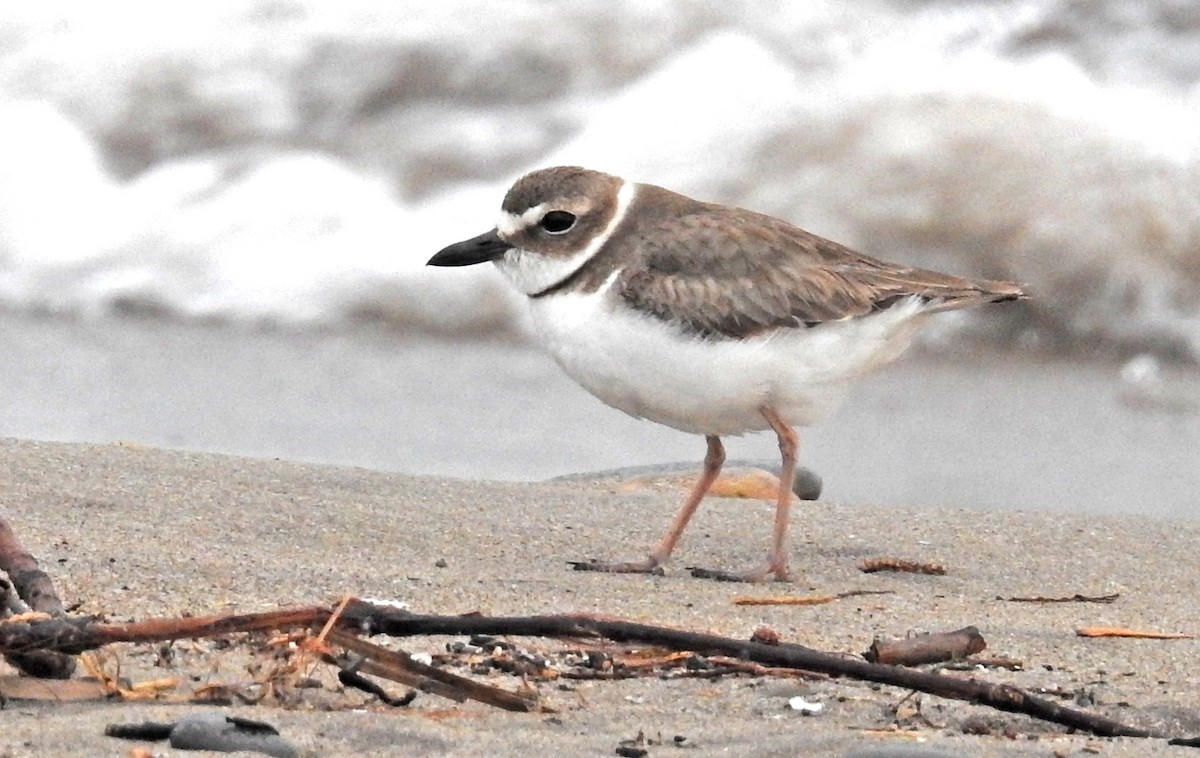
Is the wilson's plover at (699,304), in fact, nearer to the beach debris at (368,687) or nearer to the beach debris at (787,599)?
the beach debris at (787,599)

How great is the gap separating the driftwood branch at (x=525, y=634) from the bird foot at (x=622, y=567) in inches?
63.2

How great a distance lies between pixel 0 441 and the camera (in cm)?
519

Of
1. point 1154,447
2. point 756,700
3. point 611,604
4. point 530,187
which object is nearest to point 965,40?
point 1154,447

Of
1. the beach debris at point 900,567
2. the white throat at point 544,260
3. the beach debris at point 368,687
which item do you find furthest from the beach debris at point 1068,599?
the beach debris at point 368,687

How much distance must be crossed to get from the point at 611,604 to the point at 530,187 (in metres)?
1.37

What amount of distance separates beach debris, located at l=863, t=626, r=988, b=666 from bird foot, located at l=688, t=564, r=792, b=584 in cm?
110

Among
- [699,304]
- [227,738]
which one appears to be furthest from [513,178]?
[227,738]

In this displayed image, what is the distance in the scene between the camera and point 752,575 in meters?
4.54

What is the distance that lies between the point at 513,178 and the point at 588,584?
629 cm

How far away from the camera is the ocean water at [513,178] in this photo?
7.42m

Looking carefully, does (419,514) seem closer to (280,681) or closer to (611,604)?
(611,604)

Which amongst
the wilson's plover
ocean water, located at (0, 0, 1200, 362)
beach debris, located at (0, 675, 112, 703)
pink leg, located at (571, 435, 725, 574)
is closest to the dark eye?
the wilson's plover

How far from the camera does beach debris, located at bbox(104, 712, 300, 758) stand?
2.57m

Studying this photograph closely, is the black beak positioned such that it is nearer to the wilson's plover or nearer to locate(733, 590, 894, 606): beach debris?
the wilson's plover
